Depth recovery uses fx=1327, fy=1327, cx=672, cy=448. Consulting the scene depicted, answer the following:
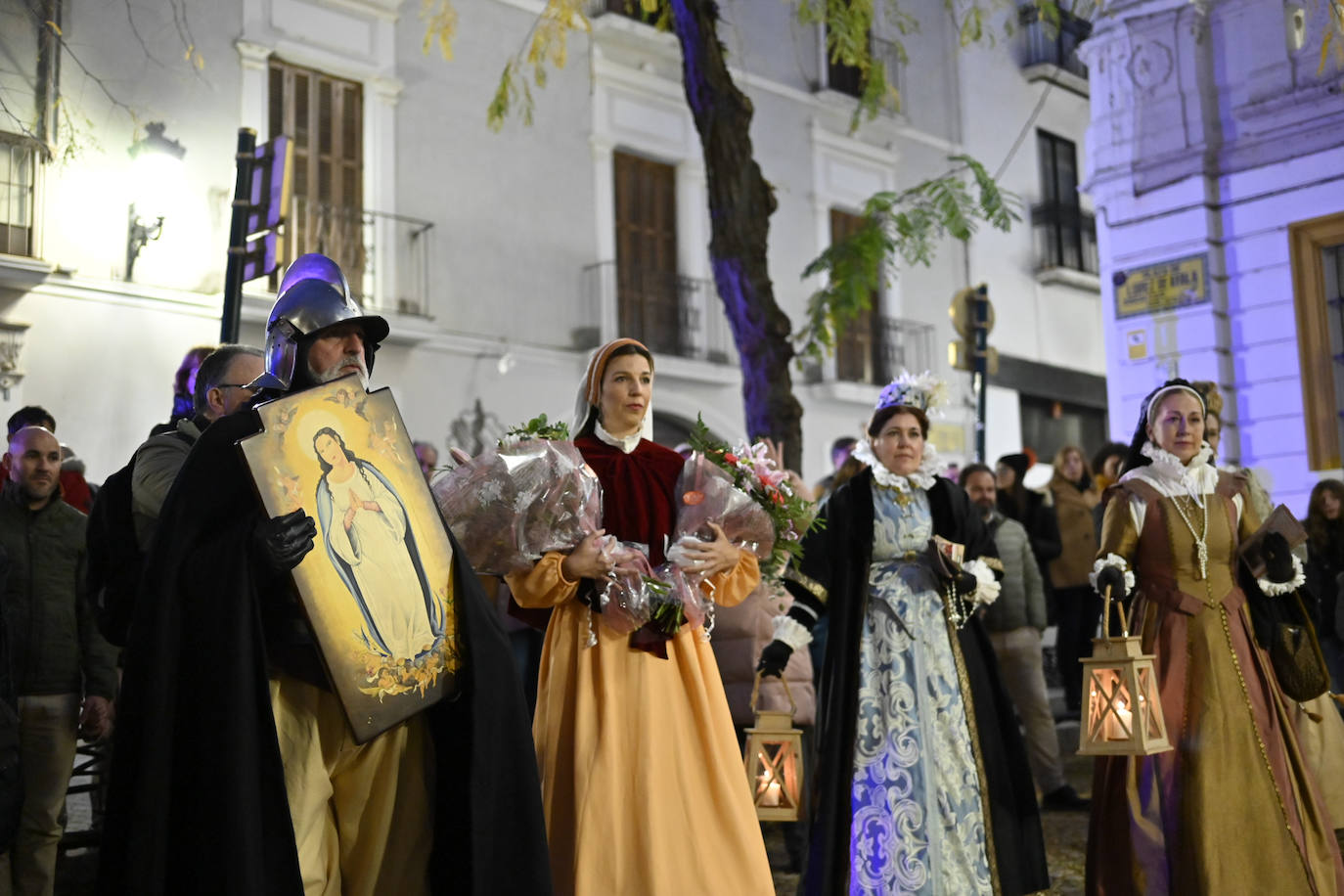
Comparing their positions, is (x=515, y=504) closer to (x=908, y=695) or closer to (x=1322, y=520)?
(x=908, y=695)

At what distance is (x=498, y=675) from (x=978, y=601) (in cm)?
240

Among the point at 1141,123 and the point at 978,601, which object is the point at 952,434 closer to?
the point at 1141,123

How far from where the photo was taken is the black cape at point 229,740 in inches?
101

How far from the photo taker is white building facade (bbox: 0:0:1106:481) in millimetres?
10203

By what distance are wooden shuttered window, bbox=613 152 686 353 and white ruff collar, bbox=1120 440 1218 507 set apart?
31.6 ft

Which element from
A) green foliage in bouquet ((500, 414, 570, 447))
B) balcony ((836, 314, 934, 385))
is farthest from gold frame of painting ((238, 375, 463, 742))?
balcony ((836, 314, 934, 385))

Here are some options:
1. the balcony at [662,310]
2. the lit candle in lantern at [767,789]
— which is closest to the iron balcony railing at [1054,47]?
the balcony at [662,310]

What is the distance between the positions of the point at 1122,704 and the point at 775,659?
3.84ft

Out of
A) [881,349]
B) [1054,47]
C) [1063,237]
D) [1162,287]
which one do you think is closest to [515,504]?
[1162,287]

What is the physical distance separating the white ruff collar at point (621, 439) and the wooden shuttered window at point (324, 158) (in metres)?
8.46

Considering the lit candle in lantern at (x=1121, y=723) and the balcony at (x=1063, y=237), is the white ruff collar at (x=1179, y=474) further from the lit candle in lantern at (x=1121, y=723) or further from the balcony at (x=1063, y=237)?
the balcony at (x=1063, y=237)

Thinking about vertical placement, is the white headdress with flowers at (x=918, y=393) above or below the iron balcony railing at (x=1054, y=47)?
below

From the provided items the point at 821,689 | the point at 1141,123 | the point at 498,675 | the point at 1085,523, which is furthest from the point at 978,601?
the point at 1141,123

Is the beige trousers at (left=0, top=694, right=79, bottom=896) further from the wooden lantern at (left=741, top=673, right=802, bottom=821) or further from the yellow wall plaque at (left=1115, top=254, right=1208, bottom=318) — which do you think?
the yellow wall plaque at (left=1115, top=254, right=1208, bottom=318)
